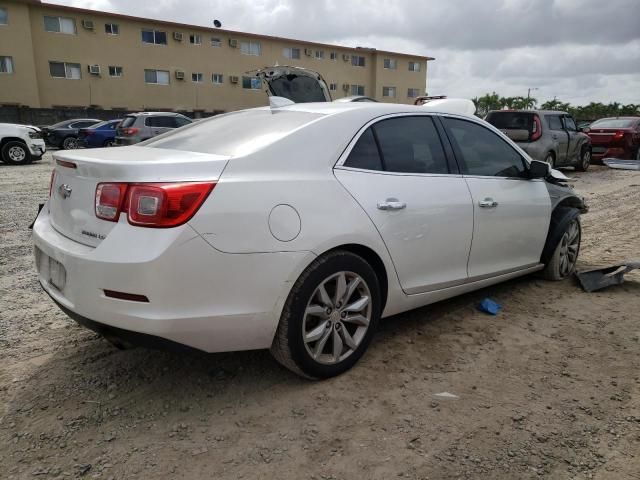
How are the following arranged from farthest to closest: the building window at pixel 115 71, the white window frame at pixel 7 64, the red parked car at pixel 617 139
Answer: the building window at pixel 115 71
the white window frame at pixel 7 64
the red parked car at pixel 617 139

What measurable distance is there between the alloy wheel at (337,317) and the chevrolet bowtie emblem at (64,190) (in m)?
1.40

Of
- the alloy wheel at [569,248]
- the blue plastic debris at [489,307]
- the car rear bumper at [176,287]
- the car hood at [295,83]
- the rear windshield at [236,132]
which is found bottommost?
the blue plastic debris at [489,307]

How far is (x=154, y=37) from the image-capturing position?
33031 mm

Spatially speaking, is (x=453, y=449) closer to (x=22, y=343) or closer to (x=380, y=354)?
(x=380, y=354)

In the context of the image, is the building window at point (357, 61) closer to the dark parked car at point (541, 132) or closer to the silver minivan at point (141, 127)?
the silver minivan at point (141, 127)

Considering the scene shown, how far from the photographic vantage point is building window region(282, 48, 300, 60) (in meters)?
38.6

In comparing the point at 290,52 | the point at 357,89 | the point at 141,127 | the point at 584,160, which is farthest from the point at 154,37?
the point at 584,160

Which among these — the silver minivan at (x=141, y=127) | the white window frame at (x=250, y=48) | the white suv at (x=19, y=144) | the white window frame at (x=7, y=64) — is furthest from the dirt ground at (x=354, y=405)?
the white window frame at (x=250, y=48)

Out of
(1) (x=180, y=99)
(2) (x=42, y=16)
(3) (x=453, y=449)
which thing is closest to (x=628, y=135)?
(3) (x=453, y=449)

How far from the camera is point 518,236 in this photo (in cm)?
402

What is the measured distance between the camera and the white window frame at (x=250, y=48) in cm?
A: 3666

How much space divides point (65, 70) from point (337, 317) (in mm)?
33104

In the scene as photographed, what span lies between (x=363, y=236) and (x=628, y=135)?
15166 millimetres

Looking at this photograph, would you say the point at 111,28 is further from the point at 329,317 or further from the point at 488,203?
the point at 329,317
